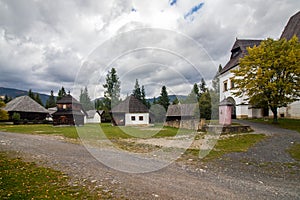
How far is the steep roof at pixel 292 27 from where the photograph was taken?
25.3 metres

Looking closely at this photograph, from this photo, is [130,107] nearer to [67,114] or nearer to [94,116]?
[67,114]

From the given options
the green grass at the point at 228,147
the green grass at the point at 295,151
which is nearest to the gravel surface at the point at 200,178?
the green grass at the point at 295,151

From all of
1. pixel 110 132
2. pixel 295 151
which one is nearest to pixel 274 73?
pixel 295 151

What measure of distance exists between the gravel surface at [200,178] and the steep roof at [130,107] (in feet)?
91.2

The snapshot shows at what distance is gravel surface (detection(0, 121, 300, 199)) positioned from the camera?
16.4ft

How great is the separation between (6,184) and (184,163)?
5895 millimetres

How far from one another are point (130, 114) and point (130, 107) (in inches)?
49.5

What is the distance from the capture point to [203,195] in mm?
4867

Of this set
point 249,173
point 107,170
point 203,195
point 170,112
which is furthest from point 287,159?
point 170,112

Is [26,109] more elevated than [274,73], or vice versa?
[274,73]

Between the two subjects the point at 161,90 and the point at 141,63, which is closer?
the point at 141,63

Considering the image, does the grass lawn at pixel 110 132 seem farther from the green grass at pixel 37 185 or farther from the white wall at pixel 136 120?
the green grass at pixel 37 185

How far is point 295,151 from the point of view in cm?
979

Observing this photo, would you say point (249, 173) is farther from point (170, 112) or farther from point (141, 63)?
point (170, 112)
